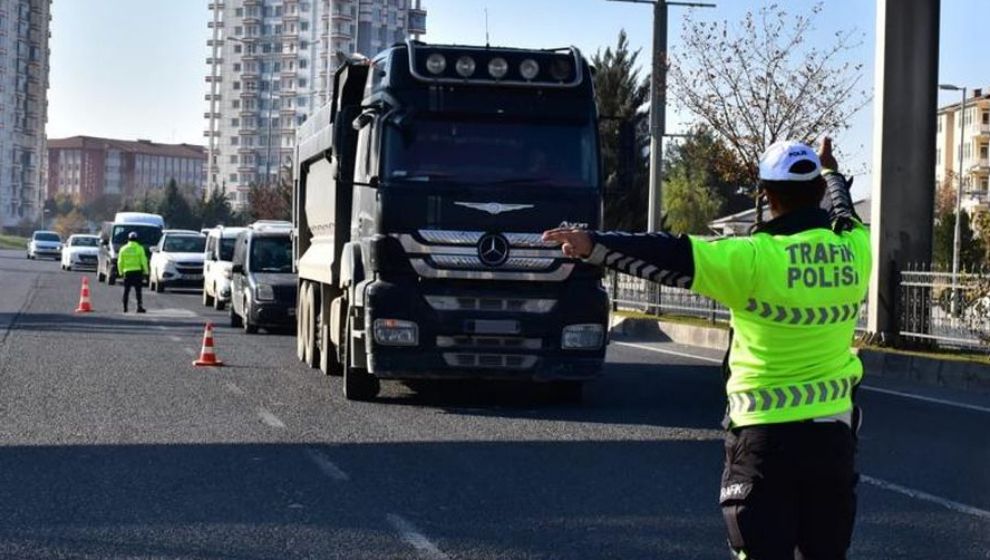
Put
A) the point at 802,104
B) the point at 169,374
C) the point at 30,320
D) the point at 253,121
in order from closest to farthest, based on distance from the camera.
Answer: the point at 169,374 → the point at 30,320 → the point at 802,104 → the point at 253,121

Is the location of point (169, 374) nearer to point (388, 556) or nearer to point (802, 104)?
point (388, 556)

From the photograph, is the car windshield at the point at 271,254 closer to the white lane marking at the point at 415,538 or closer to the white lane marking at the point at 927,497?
the white lane marking at the point at 927,497

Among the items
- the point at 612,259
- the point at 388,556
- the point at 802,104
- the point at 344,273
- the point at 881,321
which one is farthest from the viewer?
the point at 802,104

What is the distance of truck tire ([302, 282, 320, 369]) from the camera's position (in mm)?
18906

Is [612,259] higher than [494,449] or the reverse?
higher

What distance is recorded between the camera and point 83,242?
70.0m

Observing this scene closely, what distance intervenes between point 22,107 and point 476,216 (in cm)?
17138

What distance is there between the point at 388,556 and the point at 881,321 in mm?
15621

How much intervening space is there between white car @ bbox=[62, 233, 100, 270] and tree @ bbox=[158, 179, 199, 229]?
63.4 metres

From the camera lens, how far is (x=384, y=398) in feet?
52.4

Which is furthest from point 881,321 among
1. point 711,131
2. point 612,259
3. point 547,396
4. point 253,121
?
point 253,121

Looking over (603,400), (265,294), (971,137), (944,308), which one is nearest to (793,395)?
(603,400)

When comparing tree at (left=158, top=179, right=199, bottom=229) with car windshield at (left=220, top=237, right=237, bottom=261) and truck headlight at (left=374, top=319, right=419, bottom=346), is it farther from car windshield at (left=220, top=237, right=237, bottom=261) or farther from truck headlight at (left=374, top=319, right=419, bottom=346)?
truck headlight at (left=374, top=319, right=419, bottom=346)

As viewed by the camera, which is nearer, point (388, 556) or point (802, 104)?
point (388, 556)
